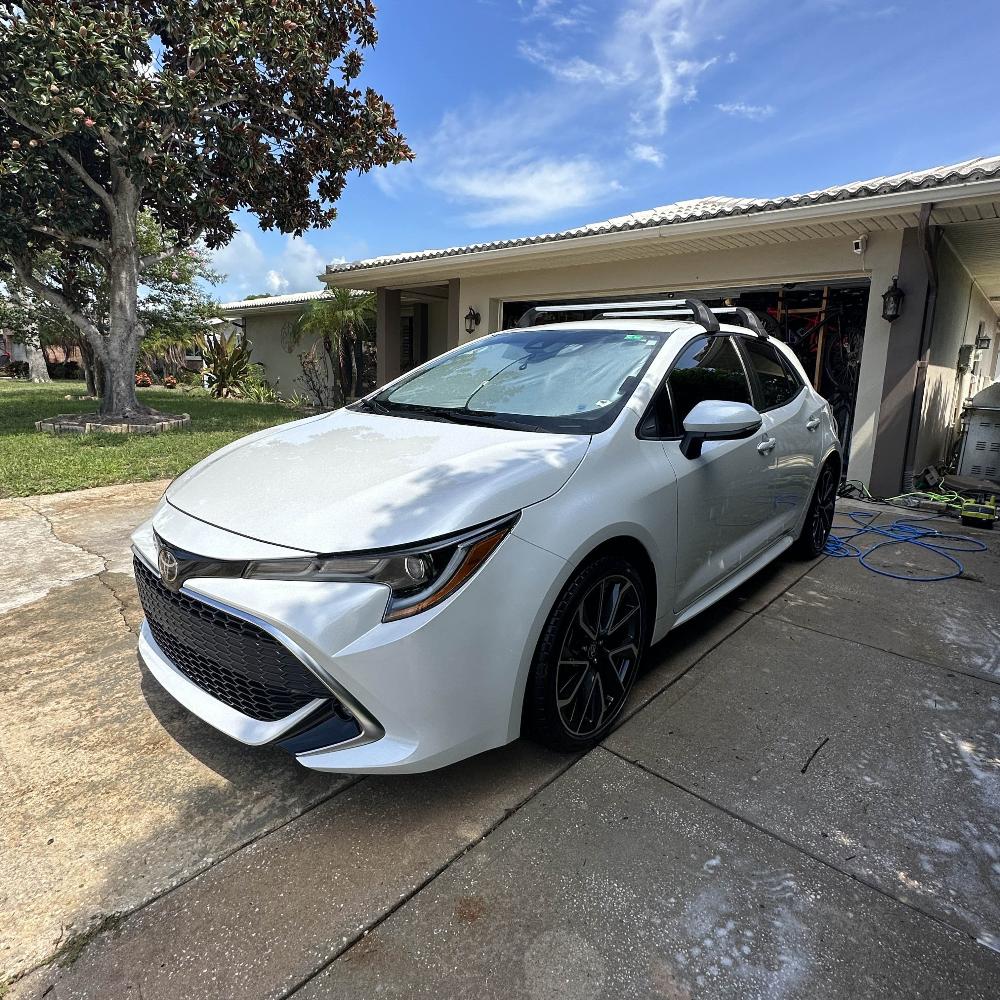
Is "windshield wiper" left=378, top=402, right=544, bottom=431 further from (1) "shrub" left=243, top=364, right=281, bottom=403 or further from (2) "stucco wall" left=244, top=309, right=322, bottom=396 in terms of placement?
(1) "shrub" left=243, top=364, right=281, bottom=403

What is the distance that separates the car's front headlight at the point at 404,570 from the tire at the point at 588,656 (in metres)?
0.38

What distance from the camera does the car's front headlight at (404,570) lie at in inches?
67.0

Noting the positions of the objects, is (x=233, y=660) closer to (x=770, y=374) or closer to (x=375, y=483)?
(x=375, y=483)

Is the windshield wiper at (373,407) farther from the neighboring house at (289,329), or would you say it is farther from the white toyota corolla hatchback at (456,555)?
the neighboring house at (289,329)

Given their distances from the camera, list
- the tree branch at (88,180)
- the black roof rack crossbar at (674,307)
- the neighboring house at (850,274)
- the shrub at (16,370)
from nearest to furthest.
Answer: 1. the black roof rack crossbar at (674,307)
2. the neighboring house at (850,274)
3. the tree branch at (88,180)
4. the shrub at (16,370)

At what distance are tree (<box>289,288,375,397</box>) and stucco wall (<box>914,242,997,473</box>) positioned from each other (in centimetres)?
1038

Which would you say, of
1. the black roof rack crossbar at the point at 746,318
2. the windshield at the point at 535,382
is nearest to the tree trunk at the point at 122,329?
the windshield at the point at 535,382

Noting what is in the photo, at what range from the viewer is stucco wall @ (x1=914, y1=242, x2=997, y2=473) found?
703 cm

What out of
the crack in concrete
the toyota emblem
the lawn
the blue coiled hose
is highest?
the toyota emblem

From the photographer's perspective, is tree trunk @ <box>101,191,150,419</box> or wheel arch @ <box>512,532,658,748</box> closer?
wheel arch @ <box>512,532,658,748</box>

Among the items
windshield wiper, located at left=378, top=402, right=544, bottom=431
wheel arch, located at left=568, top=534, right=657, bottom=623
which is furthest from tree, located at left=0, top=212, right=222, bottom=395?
wheel arch, located at left=568, top=534, right=657, bottom=623

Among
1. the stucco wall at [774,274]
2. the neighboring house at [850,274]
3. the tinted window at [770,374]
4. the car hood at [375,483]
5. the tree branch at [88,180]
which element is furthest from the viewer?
the tree branch at [88,180]

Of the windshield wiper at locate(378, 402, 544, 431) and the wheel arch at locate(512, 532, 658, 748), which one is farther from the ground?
the windshield wiper at locate(378, 402, 544, 431)

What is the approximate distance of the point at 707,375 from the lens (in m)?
2.96
